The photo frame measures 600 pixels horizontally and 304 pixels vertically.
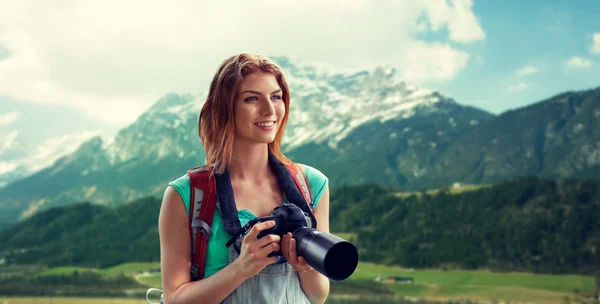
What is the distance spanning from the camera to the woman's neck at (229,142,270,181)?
A: 2100mm

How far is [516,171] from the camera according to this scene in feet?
469

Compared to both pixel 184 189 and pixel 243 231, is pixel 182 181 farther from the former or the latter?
pixel 243 231

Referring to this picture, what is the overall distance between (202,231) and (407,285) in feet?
296

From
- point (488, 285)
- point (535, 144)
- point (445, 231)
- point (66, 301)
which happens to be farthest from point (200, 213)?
point (535, 144)

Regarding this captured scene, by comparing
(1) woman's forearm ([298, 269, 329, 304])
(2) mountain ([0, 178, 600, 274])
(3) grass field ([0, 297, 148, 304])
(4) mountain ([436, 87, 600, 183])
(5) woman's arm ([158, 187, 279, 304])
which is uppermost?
(4) mountain ([436, 87, 600, 183])

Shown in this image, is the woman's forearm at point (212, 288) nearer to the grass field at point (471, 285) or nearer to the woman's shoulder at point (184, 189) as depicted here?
the woman's shoulder at point (184, 189)

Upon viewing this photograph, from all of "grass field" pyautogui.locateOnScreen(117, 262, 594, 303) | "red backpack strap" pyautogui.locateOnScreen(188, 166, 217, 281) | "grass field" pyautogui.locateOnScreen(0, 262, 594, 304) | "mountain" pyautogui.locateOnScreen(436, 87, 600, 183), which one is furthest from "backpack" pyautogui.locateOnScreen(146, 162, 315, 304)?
"mountain" pyautogui.locateOnScreen(436, 87, 600, 183)

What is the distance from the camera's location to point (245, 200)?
2.03 meters

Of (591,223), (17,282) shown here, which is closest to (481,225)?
(591,223)

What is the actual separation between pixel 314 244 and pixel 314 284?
16.5 inches

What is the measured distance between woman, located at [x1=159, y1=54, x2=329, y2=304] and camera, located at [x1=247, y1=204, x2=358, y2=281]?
0.04 m

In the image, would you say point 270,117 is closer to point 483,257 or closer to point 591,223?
point 483,257

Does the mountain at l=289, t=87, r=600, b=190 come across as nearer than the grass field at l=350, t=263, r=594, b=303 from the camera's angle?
No

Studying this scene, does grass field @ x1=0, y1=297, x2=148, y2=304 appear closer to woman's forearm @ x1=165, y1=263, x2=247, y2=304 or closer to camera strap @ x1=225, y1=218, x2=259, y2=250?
woman's forearm @ x1=165, y1=263, x2=247, y2=304
